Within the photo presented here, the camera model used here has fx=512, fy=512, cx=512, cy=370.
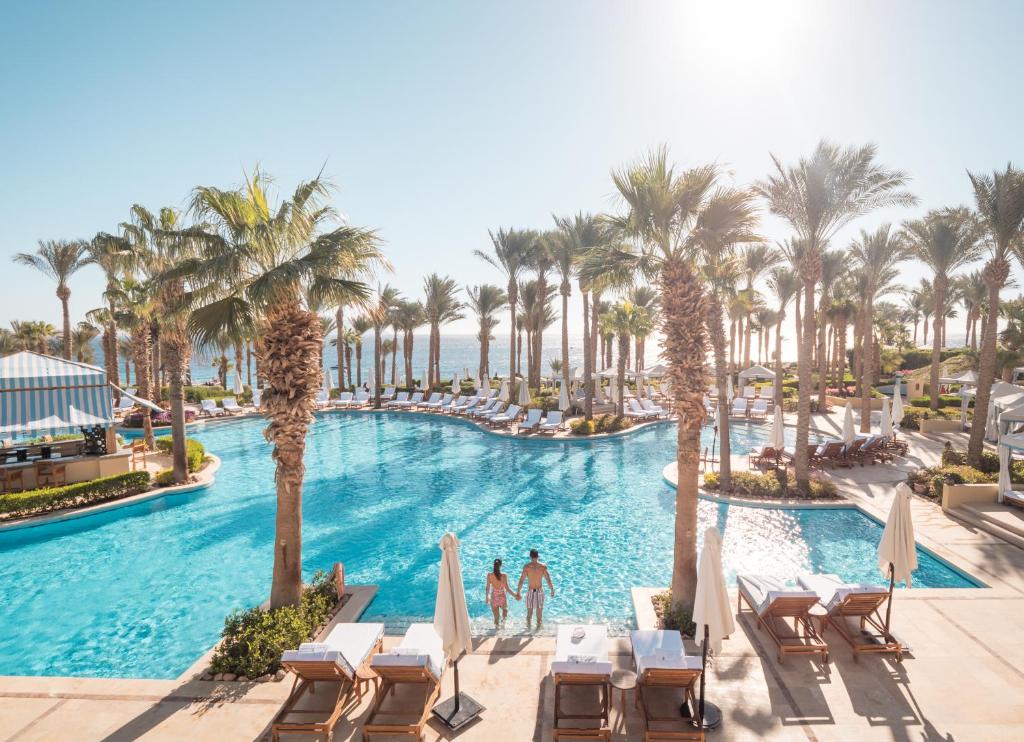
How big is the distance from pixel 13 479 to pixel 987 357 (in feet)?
92.1

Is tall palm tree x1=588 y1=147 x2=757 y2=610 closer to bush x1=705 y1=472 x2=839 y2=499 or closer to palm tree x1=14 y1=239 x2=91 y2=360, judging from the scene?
bush x1=705 y1=472 x2=839 y2=499

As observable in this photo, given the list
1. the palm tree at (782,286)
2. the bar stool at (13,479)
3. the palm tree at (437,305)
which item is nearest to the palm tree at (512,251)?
the palm tree at (437,305)

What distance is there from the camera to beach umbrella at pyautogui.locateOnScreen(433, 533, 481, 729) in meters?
5.82

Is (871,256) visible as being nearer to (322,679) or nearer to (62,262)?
(322,679)

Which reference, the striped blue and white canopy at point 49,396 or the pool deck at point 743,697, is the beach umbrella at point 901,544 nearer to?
the pool deck at point 743,697

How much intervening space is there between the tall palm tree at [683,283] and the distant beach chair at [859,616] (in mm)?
1862

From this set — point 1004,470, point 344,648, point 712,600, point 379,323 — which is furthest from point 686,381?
point 379,323

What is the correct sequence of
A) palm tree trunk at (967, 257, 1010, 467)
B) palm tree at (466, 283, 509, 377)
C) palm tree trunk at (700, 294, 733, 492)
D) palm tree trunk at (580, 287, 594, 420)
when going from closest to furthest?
1. palm tree trunk at (700, 294, 733, 492)
2. palm tree trunk at (967, 257, 1010, 467)
3. palm tree trunk at (580, 287, 594, 420)
4. palm tree at (466, 283, 509, 377)

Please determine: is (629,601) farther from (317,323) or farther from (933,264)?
(933,264)

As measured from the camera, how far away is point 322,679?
5.98 meters

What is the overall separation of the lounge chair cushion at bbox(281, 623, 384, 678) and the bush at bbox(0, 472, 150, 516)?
452 inches

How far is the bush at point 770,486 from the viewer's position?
1363 cm

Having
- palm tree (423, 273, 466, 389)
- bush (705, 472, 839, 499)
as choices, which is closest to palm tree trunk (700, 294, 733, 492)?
bush (705, 472, 839, 499)

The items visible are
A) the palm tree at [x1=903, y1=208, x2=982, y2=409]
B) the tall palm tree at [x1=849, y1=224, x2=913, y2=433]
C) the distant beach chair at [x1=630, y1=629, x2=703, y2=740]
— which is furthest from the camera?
the tall palm tree at [x1=849, y1=224, x2=913, y2=433]
